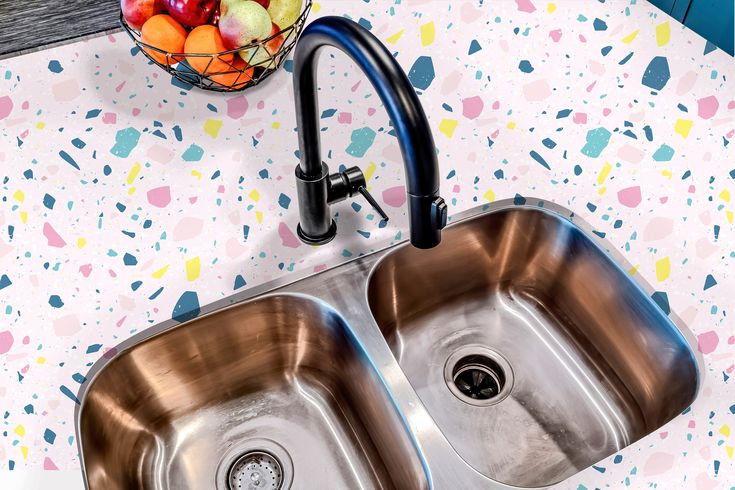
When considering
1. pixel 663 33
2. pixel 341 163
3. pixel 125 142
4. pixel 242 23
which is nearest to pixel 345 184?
pixel 341 163

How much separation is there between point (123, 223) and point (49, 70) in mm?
331

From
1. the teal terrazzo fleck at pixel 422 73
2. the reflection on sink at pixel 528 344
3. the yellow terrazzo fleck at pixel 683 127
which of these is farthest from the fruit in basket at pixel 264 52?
the yellow terrazzo fleck at pixel 683 127

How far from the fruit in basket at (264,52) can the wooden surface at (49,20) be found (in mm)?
327

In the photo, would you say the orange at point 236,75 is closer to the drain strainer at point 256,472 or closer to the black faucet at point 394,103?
the black faucet at point 394,103

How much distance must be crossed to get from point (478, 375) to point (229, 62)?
22.0 inches

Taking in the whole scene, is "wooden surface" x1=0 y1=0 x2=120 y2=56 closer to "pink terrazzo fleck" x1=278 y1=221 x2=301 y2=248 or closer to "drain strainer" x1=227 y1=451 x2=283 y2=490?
"pink terrazzo fleck" x1=278 y1=221 x2=301 y2=248

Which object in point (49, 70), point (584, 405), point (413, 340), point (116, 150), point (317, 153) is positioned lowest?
point (584, 405)

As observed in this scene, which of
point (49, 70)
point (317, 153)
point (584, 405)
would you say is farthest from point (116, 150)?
point (584, 405)

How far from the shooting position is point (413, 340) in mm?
980

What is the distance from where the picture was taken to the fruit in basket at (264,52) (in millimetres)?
Result: 915

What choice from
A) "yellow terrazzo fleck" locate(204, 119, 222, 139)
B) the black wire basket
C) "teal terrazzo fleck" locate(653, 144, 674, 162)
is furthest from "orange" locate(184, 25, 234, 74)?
"teal terrazzo fleck" locate(653, 144, 674, 162)

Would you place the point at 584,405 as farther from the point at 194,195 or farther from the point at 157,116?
the point at 157,116

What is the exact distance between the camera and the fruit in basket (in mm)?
915

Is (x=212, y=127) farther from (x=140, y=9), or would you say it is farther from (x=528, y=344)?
(x=528, y=344)
